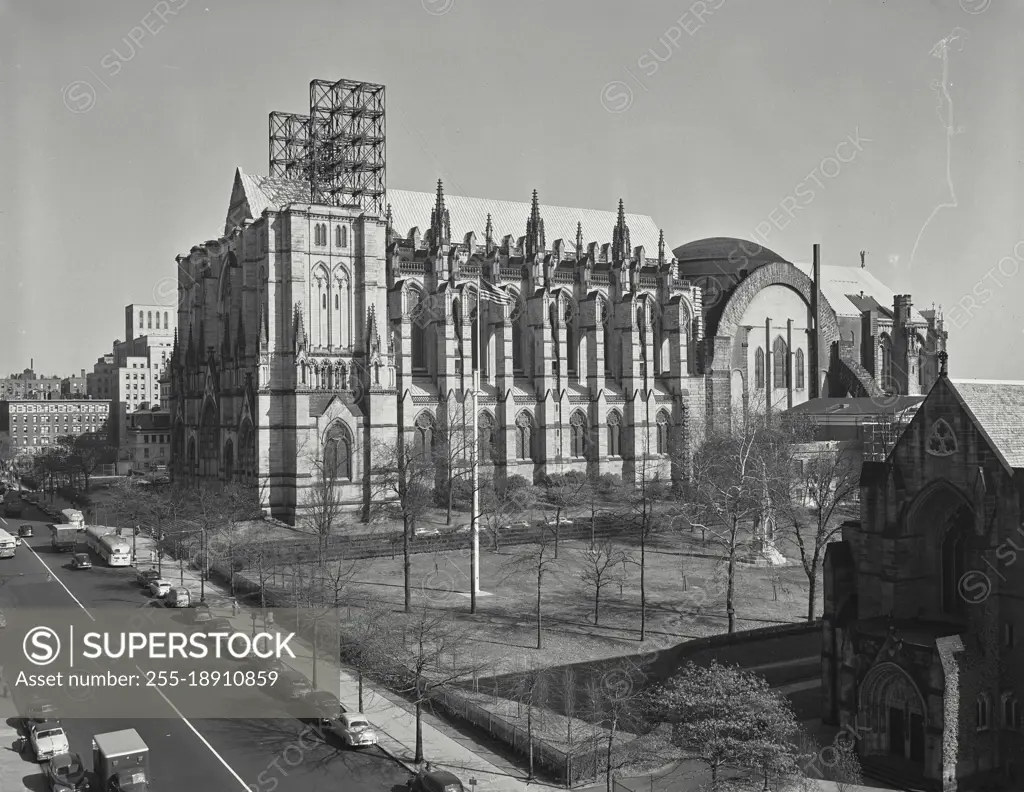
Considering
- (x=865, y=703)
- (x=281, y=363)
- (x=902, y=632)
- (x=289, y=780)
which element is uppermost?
(x=281, y=363)

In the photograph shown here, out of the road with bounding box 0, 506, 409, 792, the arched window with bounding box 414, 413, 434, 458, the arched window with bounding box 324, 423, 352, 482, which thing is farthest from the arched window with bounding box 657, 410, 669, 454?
the road with bounding box 0, 506, 409, 792

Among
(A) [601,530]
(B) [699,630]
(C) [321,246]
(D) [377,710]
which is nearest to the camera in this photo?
(D) [377,710]

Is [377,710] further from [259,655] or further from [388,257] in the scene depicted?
[388,257]

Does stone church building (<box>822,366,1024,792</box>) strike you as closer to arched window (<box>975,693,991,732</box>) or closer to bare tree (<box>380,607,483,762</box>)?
arched window (<box>975,693,991,732</box>)

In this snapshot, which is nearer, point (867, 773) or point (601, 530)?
point (867, 773)

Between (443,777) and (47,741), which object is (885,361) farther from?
(47,741)

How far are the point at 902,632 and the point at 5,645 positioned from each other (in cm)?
3221

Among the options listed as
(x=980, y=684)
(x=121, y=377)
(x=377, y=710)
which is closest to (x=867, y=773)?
(x=980, y=684)

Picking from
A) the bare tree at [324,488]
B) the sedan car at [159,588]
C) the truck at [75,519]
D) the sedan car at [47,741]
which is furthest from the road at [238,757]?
the truck at [75,519]

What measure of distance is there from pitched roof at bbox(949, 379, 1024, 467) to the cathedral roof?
63381 millimetres

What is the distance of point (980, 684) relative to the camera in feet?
84.7

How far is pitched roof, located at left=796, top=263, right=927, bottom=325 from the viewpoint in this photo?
4491 inches

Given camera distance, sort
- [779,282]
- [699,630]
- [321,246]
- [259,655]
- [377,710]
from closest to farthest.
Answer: [377,710], [259,655], [699,630], [321,246], [779,282]

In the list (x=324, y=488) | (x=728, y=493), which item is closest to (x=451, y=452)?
(x=324, y=488)
